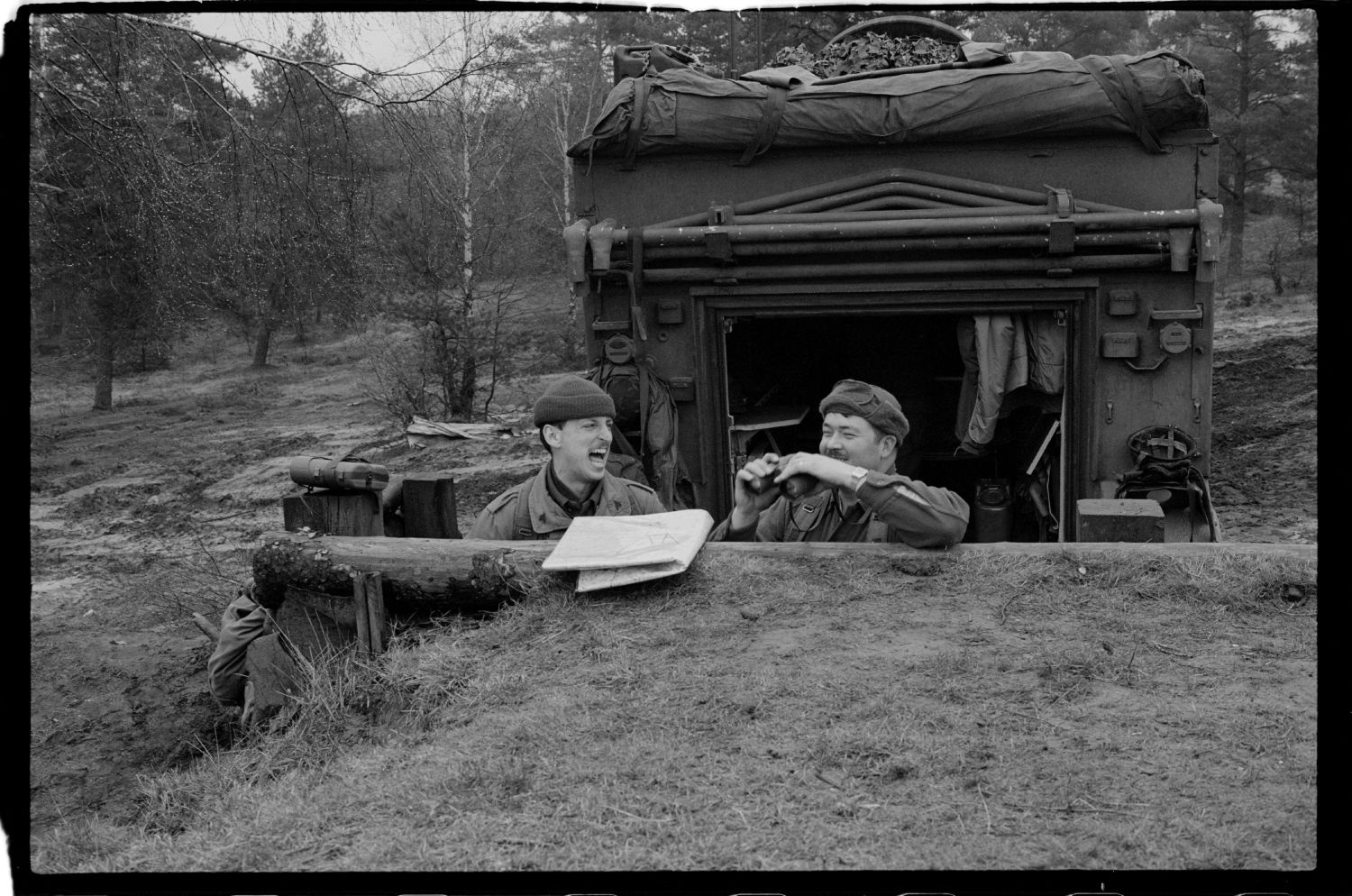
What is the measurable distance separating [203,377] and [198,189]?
20.3m

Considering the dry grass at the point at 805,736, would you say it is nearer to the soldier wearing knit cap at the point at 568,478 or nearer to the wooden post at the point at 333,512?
the soldier wearing knit cap at the point at 568,478

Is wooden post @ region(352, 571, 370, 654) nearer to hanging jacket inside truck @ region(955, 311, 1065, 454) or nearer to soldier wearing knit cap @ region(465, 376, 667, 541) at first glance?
soldier wearing knit cap @ region(465, 376, 667, 541)

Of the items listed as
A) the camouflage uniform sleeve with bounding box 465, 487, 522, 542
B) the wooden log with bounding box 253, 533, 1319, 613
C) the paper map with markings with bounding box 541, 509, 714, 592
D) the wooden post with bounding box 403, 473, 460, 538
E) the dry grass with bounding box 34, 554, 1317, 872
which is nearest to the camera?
the dry grass with bounding box 34, 554, 1317, 872

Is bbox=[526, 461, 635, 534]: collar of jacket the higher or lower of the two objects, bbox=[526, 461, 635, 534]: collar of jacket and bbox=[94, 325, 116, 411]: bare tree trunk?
the lower

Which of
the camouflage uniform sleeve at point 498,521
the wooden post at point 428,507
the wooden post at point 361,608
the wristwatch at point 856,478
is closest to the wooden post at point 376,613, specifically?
the wooden post at point 361,608

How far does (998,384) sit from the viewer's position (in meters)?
6.82

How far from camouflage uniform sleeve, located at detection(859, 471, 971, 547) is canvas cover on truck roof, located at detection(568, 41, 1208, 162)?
260cm

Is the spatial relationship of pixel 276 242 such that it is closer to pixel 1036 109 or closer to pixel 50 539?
pixel 1036 109

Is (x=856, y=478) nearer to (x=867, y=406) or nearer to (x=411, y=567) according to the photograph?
(x=867, y=406)

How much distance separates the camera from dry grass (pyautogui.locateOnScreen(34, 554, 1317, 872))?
9.51 feet

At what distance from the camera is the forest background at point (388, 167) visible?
5410 mm

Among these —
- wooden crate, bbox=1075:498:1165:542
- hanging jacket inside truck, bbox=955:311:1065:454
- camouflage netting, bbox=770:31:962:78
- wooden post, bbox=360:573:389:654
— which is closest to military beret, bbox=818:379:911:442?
wooden crate, bbox=1075:498:1165:542

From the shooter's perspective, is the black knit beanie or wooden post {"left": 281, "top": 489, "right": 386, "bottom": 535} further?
wooden post {"left": 281, "top": 489, "right": 386, "bottom": 535}

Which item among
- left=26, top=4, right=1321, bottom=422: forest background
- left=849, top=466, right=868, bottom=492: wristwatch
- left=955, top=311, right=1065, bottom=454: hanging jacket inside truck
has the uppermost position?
left=26, top=4, right=1321, bottom=422: forest background
